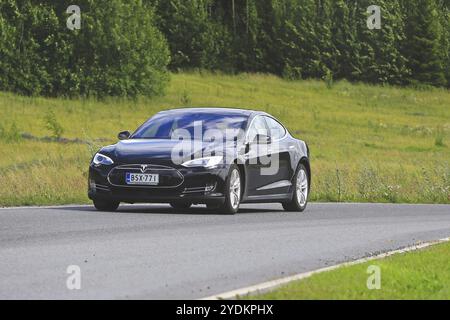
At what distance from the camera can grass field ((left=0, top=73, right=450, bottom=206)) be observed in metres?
25.2

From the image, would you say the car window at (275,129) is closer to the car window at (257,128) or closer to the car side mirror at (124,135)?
the car window at (257,128)

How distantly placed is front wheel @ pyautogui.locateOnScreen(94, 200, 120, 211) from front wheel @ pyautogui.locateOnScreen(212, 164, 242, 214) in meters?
1.51

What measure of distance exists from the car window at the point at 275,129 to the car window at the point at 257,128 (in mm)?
153

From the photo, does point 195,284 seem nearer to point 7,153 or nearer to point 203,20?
point 7,153

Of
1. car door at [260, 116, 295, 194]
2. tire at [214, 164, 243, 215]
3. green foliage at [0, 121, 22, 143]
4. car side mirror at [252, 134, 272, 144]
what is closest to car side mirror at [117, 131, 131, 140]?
tire at [214, 164, 243, 215]

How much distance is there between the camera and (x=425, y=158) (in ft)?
166

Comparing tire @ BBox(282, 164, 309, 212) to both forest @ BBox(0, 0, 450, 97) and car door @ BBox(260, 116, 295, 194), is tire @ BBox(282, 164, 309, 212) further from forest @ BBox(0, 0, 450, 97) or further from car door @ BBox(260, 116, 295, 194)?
forest @ BBox(0, 0, 450, 97)

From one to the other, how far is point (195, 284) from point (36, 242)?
3.80 m

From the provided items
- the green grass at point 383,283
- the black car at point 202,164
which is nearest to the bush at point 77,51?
the black car at point 202,164

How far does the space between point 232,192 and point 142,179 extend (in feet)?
4.34

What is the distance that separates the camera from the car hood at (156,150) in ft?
58.1
